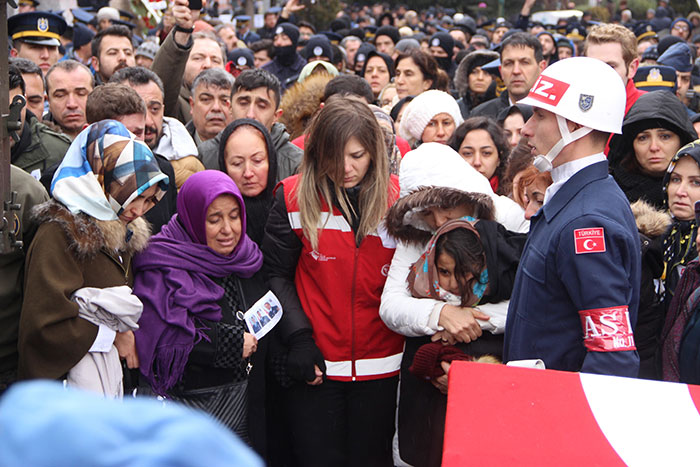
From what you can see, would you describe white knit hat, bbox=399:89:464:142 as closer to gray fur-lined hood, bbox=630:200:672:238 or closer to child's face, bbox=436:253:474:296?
gray fur-lined hood, bbox=630:200:672:238

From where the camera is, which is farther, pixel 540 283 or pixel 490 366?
pixel 540 283

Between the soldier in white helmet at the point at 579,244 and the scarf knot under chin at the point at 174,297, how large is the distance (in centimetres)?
139

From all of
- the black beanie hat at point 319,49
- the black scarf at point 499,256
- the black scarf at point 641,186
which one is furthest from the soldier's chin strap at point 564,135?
the black beanie hat at point 319,49

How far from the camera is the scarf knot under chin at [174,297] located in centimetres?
309

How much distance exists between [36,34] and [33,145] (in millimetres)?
2849

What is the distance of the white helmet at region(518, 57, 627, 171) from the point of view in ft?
8.07

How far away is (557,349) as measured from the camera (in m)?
2.52

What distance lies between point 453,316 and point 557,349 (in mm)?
620

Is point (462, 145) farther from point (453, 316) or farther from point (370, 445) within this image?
point (370, 445)

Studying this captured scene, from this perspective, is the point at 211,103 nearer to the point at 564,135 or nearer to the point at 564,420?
the point at 564,135

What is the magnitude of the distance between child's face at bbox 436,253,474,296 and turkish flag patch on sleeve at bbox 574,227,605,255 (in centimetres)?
78

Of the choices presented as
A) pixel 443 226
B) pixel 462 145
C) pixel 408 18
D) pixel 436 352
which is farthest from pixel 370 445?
pixel 408 18

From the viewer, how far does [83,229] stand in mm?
2738

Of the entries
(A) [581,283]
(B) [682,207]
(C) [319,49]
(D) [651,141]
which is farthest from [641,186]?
(C) [319,49]
